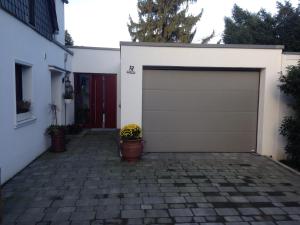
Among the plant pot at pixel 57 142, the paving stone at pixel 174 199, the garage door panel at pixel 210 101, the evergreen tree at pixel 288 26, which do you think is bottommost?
the paving stone at pixel 174 199

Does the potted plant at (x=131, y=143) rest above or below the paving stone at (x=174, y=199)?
above

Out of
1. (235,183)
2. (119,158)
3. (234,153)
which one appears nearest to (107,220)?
(235,183)

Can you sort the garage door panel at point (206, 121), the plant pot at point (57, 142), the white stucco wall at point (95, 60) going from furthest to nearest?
the white stucco wall at point (95, 60) → the plant pot at point (57, 142) → the garage door panel at point (206, 121)

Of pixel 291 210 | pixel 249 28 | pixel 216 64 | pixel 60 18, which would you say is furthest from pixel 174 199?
pixel 249 28

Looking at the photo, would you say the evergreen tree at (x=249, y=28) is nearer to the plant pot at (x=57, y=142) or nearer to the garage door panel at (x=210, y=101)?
the garage door panel at (x=210, y=101)

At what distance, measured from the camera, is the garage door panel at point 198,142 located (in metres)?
7.22

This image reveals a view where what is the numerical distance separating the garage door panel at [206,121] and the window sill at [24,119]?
112 inches

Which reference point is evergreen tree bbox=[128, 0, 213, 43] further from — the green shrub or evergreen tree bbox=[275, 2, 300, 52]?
the green shrub

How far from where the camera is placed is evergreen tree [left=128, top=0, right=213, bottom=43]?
60.2 feet

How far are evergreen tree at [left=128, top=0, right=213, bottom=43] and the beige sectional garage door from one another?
1189 cm

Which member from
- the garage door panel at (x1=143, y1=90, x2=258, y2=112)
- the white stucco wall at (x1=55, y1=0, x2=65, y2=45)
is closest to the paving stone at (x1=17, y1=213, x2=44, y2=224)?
the garage door panel at (x1=143, y1=90, x2=258, y2=112)

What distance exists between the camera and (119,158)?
22.0 feet

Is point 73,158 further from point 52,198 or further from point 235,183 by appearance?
point 235,183

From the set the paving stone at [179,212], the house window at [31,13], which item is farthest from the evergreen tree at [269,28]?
the paving stone at [179,212]
